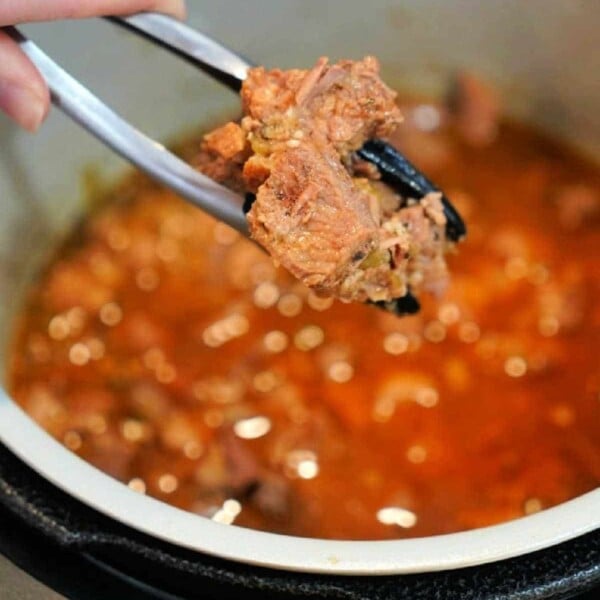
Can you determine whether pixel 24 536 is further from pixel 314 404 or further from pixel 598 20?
pixel 598 20

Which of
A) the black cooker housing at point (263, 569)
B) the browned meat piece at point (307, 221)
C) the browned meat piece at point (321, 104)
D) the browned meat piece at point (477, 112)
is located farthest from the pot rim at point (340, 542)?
the browned meat piece at point (477, 112)

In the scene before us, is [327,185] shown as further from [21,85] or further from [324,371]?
[324,371]

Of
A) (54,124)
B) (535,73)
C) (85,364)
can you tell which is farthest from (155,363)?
(535,73)

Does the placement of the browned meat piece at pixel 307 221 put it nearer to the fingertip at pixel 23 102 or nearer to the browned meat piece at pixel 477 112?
the fingertip at pixel 23 102

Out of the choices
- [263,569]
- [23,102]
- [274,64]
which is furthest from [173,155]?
[274,64]

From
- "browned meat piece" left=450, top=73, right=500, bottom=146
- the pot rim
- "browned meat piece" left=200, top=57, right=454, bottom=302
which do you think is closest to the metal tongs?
"browned meat piece" left=200, top=57, right=454, bottom=302

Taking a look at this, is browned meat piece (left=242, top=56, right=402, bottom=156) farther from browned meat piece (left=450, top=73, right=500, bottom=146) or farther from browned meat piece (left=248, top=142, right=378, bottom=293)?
browned meat piece (left=450, top=73, right=500, bottom=146)

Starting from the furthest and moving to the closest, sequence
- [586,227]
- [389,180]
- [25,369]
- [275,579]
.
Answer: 1. [586,227]
2. [25,369]
3. [389,180]
4. [275,579]
